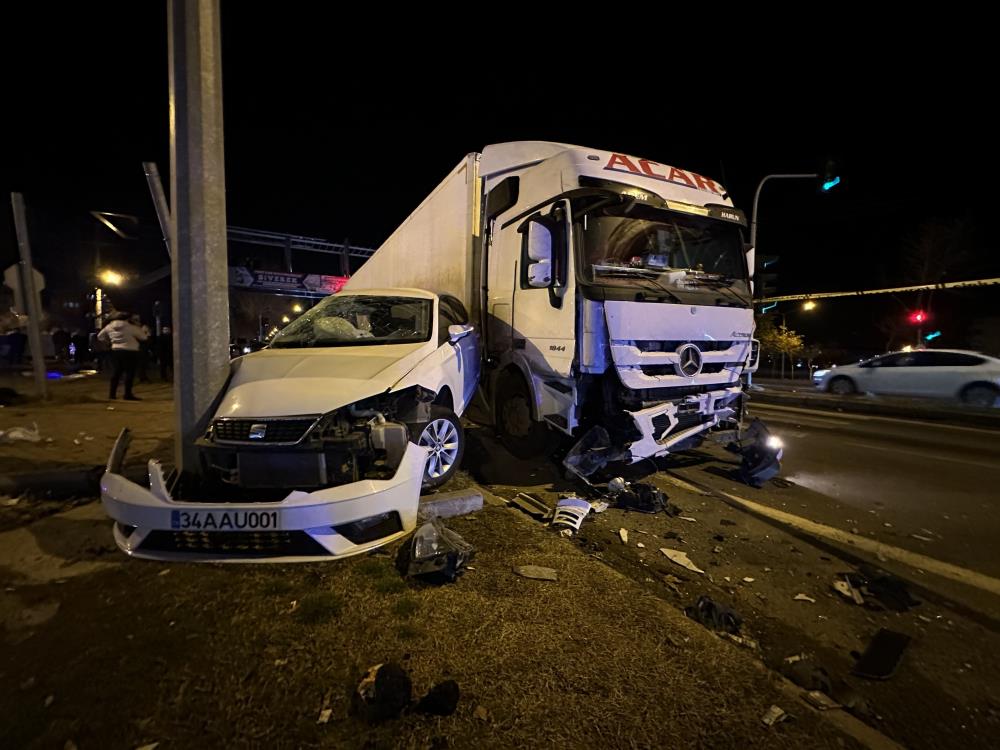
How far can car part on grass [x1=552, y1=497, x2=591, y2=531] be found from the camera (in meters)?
3.85

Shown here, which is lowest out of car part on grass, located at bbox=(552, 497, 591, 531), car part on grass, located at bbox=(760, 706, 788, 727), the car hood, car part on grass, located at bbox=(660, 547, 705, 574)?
car part on grass, located at bbox=(760, 706, 788, 727)

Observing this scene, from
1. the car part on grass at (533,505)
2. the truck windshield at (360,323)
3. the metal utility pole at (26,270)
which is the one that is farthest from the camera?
the metal utility pole at (26,270)

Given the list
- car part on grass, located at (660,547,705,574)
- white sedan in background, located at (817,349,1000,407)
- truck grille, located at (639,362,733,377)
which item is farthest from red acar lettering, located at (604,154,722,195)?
white sedan in background, located at (817,349,1000,407)

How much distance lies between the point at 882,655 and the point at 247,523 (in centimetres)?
344

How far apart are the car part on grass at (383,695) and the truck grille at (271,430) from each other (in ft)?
5.09

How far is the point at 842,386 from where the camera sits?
13.5 metres

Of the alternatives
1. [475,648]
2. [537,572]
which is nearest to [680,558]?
[537,572]

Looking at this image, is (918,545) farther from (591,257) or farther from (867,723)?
(591,257)

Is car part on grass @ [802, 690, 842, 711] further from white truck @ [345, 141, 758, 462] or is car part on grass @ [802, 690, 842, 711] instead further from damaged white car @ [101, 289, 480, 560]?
white truck @ [345, 141, 758, 462]

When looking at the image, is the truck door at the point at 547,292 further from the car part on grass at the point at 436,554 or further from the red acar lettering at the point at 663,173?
the car part on grass at the point at 436,554

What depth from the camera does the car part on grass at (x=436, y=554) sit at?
2.90m

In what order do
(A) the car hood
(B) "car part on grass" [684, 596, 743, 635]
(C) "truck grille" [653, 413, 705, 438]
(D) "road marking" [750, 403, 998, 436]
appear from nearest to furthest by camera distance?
(B) "car part on grass" [684, 596, 743, 635] < (A) the car hood < (C) "truck grille" [653, 413, 705, 438] < (D) "road marking" [750, 403, 998, 436]

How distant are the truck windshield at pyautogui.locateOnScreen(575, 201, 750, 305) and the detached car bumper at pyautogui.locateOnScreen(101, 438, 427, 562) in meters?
2.95

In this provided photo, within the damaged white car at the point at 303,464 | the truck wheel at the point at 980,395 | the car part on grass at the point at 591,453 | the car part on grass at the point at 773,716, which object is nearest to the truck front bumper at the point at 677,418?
the car part on grass at the point at 591,453
